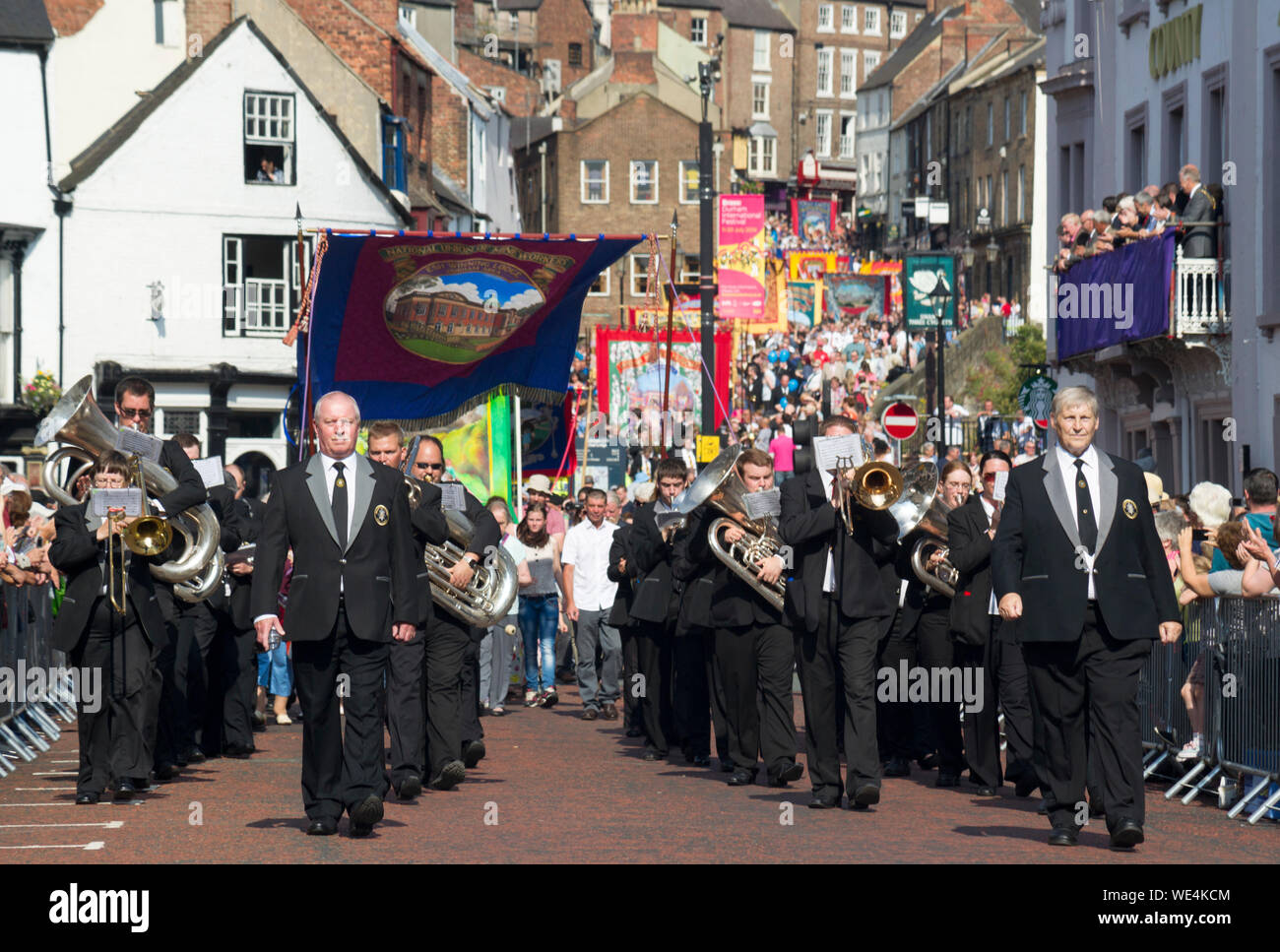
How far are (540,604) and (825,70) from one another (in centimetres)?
11132

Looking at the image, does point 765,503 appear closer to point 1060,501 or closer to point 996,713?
point 996,713

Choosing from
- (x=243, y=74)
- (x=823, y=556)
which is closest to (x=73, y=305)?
(x=243, y=74)

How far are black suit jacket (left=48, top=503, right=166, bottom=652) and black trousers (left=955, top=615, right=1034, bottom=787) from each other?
484 centimetres

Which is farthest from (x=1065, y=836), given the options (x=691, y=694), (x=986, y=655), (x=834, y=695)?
(x=691, y=694)

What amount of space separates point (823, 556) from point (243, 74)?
3066 centimetres

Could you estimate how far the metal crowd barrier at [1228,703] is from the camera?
38.4 ft

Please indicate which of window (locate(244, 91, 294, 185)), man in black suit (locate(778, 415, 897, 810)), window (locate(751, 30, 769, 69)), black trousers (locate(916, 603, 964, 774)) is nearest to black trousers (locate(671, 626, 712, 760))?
black trousers (locate(916, 603, 964, 774))

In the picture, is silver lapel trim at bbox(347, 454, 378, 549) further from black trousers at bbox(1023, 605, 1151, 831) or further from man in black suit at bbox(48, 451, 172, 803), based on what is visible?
black trousers at bbox(1023, 605, 1151, 831)

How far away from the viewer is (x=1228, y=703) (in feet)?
40.3

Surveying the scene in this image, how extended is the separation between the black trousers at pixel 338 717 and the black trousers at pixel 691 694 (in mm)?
4734

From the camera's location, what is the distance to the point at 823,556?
40.2 feet

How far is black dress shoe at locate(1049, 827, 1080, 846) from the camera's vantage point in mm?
10422

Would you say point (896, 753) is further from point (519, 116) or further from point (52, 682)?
point (519, 116)

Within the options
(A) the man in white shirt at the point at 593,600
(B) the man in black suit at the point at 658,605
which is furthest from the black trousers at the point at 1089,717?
(A) the man in white shirt at the point at 593,600
